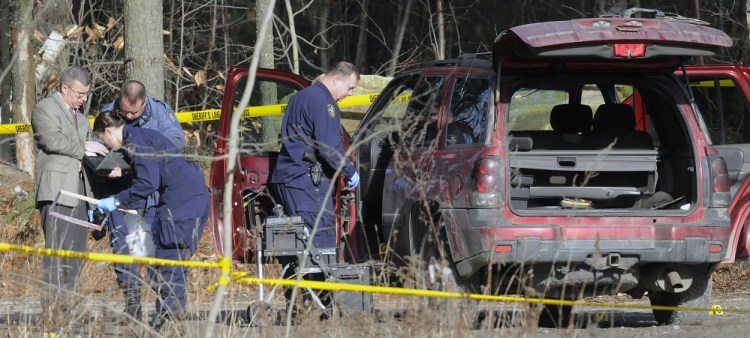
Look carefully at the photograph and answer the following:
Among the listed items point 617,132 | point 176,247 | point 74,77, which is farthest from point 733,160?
point 74,77

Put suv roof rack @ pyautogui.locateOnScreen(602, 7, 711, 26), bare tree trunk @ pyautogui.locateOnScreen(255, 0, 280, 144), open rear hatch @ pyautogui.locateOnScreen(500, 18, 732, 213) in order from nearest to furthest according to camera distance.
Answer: open rear hatch @ pyautogui.locateOnScreen(500, 18, 732, 213)
suv roof rack @ pyautogui.locateOnScreen(602, 7, 711, 26)
bare tree trunk @ pyautogui.locateOnScreen(255, 0, 280, 144)

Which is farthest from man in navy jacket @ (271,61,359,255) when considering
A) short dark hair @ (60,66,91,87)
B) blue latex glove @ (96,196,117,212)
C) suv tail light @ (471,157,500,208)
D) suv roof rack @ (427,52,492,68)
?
short dark hair @ (60,66,91,87)

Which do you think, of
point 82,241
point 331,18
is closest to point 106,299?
point 82,241

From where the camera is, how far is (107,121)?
7684 mm

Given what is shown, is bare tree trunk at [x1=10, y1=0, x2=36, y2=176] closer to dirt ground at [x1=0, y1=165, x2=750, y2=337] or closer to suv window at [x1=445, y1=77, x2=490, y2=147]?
dirt ground at [x1=0, y1=165, x2=750, y2=337]

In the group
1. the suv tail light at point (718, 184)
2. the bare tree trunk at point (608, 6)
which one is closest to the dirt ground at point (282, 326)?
the suv tail light at point (718, 184)

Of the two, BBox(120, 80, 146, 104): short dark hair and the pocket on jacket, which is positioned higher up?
BBox(120, 80, 146, 104): short dark hair

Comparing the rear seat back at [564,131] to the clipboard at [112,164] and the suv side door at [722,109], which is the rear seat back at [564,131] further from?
the clipboard at [112,164]

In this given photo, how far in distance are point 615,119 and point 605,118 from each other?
0.07 meters

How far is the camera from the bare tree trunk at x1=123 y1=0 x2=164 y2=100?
1145 cm

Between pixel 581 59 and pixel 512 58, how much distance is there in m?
0.47

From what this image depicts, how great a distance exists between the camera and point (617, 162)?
26.3ft

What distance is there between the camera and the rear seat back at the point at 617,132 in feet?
27.3

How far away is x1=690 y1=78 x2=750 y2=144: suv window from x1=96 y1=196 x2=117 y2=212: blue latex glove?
5.05 m
